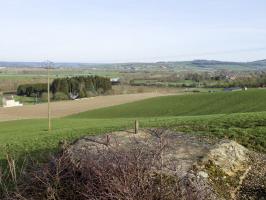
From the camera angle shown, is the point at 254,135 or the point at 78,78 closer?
the point at 254,135

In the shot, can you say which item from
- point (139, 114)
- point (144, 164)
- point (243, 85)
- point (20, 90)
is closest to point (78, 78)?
point (20, 90)

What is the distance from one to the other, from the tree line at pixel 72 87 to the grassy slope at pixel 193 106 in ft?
165

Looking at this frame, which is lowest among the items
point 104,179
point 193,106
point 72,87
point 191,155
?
point 72,87

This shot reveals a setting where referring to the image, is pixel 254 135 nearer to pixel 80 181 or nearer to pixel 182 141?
pixel 182 141

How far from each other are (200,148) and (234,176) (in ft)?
2.60

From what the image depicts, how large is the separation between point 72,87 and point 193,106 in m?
67.3

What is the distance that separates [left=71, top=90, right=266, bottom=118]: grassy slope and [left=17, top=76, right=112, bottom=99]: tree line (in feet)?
165

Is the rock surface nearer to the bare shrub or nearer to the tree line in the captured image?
the bare shrub

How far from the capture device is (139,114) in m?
59.7

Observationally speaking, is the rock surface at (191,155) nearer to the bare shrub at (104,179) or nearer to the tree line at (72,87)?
the bare shrub at (104,179)

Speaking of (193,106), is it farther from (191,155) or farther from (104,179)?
(104,179)

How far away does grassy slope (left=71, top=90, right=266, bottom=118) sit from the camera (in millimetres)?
53184

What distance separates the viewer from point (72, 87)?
123125 mm

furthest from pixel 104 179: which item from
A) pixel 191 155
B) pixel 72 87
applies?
pixel 72 87
